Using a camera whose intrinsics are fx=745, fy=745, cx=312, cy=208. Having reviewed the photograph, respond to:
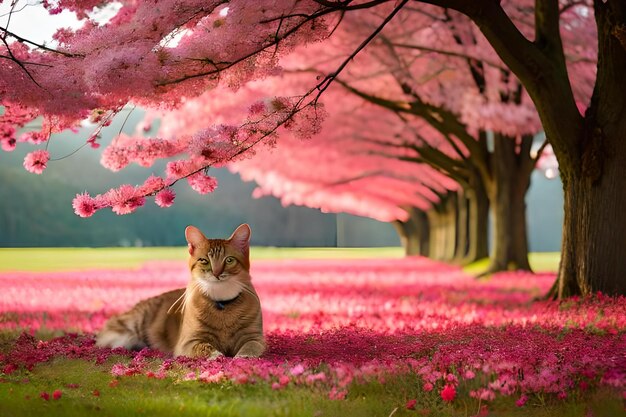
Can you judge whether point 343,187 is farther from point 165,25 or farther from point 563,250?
point 165,25

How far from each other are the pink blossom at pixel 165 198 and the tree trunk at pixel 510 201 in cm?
1447

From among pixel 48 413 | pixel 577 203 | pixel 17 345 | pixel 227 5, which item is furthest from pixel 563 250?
pixel 48 413

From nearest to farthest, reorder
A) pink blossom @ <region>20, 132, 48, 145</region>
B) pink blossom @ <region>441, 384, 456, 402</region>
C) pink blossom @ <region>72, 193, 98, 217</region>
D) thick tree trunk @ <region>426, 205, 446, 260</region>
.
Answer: pink blossom @ <region>441, 384, 456, 402</region> → pink blossom @ <region>72, 193, 98, 217</region> → pink blossom @ <region>20, 132, 48, 145</region> → thick tree trunk @ <region>426, 205, 446, 260</region>

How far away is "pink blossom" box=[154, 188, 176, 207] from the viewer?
31.4 feet

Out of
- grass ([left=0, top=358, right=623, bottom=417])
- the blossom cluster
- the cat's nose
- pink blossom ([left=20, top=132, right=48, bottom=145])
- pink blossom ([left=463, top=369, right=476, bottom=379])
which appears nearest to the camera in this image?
grass ([left=0, top=358, right=623, bottom=417])

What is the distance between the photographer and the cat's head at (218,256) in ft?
25.4

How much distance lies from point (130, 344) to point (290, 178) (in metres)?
27.6

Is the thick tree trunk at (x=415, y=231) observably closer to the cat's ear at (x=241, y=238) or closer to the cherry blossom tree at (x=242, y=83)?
the cherry blossom tree at (x=242, y=83)

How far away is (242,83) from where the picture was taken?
31.2 ft

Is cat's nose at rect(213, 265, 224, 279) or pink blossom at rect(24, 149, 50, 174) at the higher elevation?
pink blossom at rect(24, 149, 50, 174)

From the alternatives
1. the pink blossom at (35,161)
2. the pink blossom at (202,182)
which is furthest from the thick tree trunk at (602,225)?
the pink blossom at (35,161)

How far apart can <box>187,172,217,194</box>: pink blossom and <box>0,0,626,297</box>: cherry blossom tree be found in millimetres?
15

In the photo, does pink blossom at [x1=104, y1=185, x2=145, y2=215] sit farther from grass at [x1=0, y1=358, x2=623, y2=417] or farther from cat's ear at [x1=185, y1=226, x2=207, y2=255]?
grass at [x1=0, y1=358, x2=623, y2=417]

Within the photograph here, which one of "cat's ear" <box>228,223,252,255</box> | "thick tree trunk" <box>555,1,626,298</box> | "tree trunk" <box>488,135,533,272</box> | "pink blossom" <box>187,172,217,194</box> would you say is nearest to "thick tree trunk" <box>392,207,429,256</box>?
"tree trunk" <box>488,135,533,272</box>
